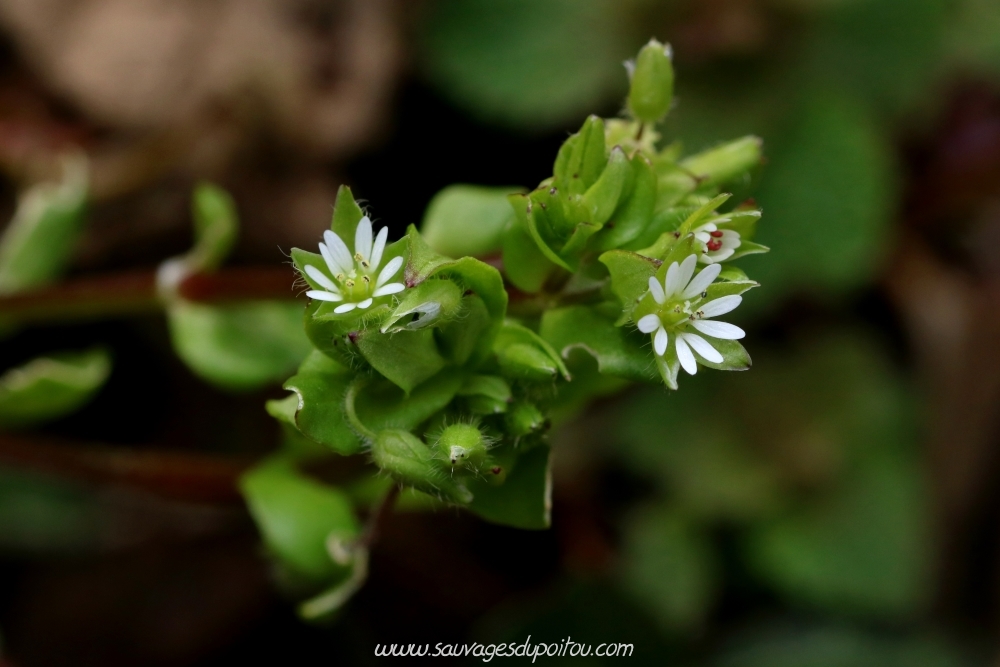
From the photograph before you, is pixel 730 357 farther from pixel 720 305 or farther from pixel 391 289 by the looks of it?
pixel 391 289

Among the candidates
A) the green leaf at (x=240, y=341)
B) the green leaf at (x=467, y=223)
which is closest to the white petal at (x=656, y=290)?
the green leaf at (x=467, y=223)

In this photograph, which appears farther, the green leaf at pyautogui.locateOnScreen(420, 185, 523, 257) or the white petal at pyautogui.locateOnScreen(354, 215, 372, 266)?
the green leaf at pyautogui.locateOnScreen(420, 185, 523, 257)

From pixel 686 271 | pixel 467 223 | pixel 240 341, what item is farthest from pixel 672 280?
pixel 240 341

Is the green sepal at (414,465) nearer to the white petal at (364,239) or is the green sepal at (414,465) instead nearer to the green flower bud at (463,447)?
the green flower bud at (463,447)

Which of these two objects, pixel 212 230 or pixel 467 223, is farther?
pixel 212 230

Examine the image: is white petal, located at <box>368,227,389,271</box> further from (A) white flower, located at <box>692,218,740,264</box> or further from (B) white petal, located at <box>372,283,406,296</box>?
(A) white flower, located at <box>692,218,740,264</box>

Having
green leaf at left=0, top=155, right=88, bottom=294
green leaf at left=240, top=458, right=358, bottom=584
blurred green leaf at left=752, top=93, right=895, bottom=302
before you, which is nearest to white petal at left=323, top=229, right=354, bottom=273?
green leaf at left=240, top=458, right=358, bottom=584

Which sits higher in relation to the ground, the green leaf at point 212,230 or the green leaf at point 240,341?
the green leaf at point 212,230
